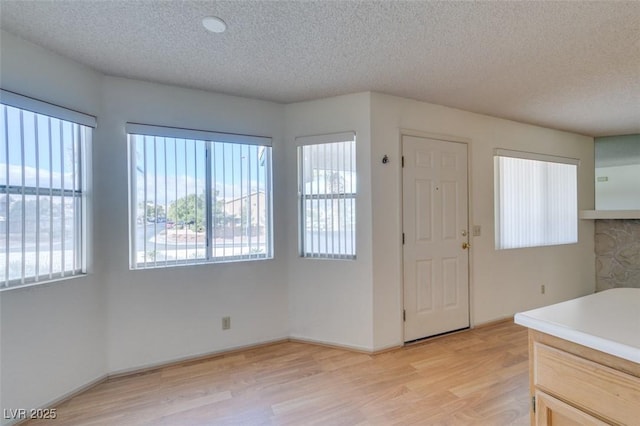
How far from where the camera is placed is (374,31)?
1804 mm

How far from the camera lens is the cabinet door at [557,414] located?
899 millimetres

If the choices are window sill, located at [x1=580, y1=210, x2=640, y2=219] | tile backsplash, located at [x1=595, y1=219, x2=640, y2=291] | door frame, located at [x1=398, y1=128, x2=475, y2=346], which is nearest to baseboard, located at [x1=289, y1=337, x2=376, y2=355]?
door frame, located at [x1=398, y1=128, x2=475, y2=346]

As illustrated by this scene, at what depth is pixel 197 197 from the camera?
267 centimetres

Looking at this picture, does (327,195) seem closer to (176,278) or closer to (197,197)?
(197,197)

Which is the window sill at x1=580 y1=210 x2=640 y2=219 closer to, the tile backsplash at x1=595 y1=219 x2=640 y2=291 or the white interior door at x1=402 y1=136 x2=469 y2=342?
the tile backsplash at x1=595 y1=219 x2=640 y2=291

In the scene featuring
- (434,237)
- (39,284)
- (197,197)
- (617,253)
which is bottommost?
(617,253)

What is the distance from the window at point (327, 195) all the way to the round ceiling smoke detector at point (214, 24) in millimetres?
1318

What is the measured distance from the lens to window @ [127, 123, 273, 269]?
8.22 ft

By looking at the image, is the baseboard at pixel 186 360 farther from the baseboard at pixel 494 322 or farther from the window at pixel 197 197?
the baseboard at pixel 494 322

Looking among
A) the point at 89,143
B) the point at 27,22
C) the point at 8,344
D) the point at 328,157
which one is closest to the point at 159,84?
the point at 89,143

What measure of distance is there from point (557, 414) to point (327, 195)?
2.23 metres

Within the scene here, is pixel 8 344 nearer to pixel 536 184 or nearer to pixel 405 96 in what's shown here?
pixel 405 96

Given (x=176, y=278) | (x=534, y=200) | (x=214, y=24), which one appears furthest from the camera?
(x=534, y=200)

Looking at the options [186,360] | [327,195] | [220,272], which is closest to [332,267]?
[327,195]
